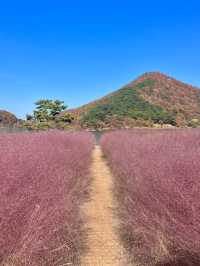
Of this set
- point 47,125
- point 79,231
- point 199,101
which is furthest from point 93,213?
point 199,101

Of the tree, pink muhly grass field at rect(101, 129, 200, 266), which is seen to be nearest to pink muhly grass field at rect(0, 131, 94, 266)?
pink muhly grass field at rect(101, 129, 200, 266)

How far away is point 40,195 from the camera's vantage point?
2.88 metres

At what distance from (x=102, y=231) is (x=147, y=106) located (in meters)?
59.9

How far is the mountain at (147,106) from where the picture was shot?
48.5 metres

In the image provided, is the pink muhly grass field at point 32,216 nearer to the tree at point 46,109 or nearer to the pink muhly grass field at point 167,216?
the pink muhly grass field at point 167,216

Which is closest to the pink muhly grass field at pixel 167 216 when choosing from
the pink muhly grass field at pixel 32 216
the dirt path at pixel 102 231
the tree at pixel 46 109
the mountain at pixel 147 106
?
the dirt path at pixel 102 231

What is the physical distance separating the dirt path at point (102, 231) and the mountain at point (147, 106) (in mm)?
37353

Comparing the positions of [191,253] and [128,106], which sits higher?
[128,106]

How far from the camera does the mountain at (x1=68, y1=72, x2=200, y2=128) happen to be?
1911 inches

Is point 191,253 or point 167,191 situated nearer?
point 191,253

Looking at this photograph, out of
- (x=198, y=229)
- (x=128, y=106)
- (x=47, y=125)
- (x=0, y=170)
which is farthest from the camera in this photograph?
(x=128, y=106)

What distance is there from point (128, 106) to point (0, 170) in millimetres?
58800

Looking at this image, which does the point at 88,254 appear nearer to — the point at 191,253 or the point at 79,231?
the point at 79,231

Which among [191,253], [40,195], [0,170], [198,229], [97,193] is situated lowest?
[97,193]
